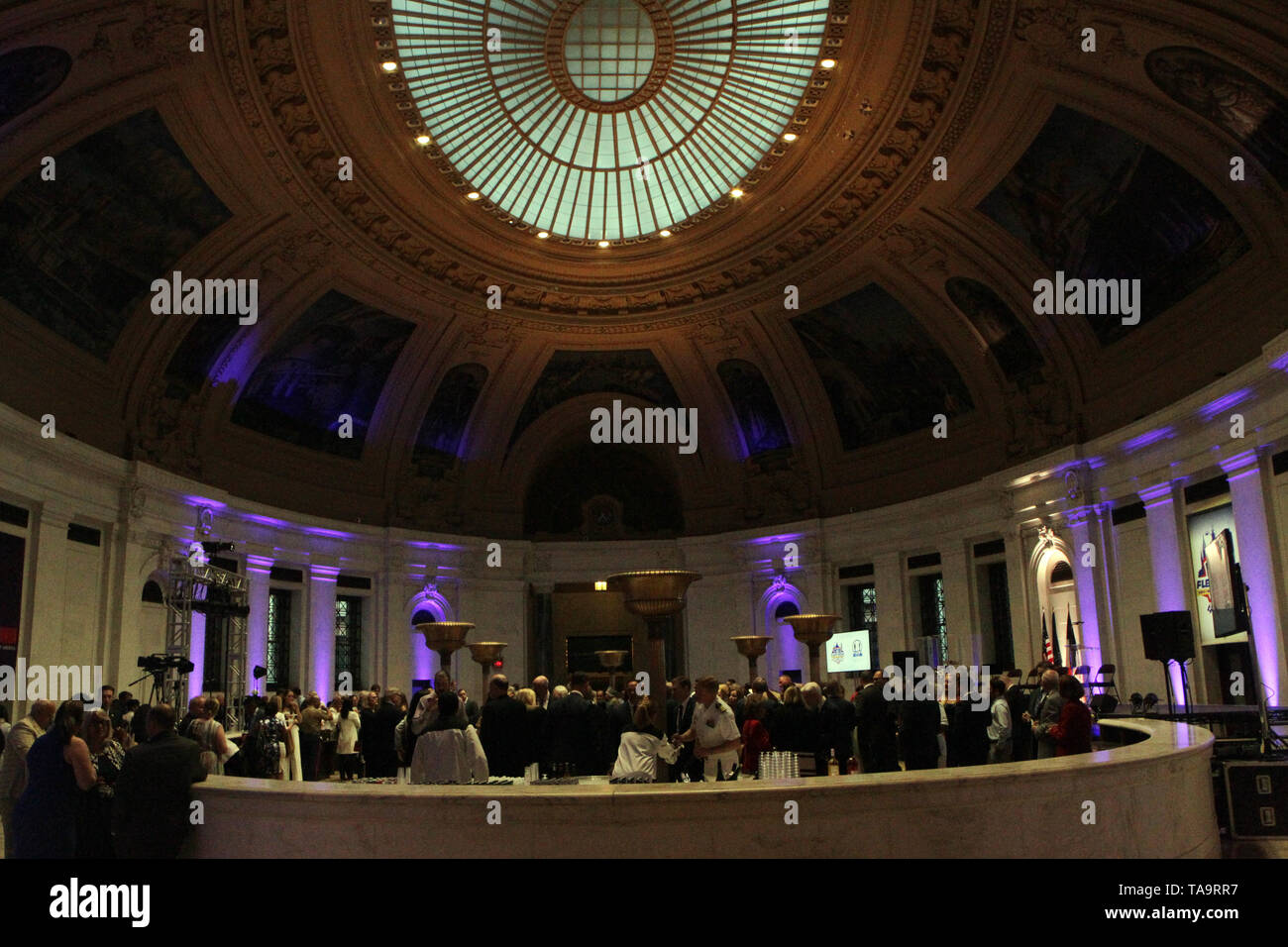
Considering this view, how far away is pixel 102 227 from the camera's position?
55.3ft

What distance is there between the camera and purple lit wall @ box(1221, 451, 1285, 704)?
47.9ft

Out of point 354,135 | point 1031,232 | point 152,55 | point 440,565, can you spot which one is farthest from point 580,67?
point 440,565

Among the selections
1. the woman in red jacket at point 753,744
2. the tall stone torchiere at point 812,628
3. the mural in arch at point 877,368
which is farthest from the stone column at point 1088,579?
the woman in red jacket at point 753,744

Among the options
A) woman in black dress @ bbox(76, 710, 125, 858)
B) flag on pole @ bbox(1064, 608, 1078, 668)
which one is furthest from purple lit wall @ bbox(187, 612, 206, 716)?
flag on pole @ bbox(1064, 608, 1078, 668)

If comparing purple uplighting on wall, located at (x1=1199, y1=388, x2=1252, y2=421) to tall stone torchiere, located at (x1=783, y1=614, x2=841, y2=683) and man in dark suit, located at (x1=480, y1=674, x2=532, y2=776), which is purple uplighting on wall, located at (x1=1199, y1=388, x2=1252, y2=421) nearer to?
tall stone torchiere, located at (x1=783, y1=614, x2=841, y2=683)

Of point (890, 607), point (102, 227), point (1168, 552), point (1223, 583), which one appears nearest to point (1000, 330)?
point (1168, 552)

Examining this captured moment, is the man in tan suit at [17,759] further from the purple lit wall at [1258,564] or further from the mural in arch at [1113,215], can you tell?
the mural in arch at [1113,215]

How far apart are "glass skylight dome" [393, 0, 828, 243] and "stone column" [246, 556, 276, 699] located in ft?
30.6

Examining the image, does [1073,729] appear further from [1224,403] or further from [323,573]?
[323,573]

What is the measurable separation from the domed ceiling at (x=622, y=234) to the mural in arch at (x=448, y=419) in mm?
92

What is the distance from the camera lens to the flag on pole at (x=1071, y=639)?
18.9 metres

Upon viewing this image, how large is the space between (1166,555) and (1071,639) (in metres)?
2.77

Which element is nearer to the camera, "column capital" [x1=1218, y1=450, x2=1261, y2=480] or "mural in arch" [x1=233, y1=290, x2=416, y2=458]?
"column capital" [x1=1218, y1=450, x2=1261, y2=480]
